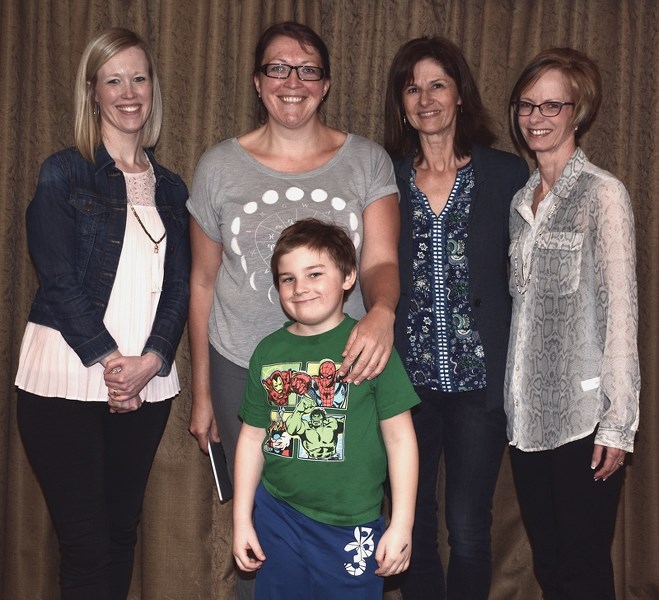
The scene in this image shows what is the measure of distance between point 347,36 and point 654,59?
1.10 m

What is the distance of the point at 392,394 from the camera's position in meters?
1.92

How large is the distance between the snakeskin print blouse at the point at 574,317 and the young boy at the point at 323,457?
0.51 metres

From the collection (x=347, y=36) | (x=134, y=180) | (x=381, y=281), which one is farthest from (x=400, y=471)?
(x=347, y=36)

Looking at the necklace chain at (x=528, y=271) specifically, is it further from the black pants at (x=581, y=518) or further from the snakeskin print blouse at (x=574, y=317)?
the black pants at (x=581, y=518)

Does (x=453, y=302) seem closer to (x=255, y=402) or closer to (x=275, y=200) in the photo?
(x=275, y=200)

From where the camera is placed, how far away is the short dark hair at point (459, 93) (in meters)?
2.45

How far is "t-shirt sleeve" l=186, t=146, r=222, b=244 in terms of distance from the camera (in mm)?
2305

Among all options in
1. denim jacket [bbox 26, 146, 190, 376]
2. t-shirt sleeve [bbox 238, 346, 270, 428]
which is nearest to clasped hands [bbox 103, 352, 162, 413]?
denim jacket [bbox 26, 146, 190, 376]

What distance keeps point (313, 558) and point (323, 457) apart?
0.24 m

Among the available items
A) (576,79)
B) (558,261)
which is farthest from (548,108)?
(558,261)

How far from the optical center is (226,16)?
287cm

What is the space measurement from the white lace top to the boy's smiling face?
558 mm

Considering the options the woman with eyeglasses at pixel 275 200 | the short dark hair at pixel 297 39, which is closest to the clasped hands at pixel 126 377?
the woman with eyeglasses at pixel 275 200

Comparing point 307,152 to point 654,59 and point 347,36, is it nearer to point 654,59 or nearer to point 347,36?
point 347,36
